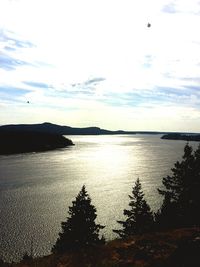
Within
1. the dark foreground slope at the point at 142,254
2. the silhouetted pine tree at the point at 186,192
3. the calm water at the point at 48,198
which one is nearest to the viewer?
the dark foreground slope at the point at 142,254

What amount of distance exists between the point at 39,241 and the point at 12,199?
36.1 meters

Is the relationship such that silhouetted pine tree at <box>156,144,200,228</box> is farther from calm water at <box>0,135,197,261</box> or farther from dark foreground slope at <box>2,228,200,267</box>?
calm water at <box>0,135,197,261</box>

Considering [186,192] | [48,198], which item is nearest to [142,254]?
[186,192]

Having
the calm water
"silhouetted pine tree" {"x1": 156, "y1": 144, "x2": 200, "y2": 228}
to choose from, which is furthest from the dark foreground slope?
the calm water

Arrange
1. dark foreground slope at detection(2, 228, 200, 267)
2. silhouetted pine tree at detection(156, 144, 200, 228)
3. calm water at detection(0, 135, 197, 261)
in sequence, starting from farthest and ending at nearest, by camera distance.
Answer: calm water at detection(0, 135, 197, 261), silhouetted pine tree at detection(156, 144, 200, 228), dark foreground slope at detection(2, 228, 200, 267)

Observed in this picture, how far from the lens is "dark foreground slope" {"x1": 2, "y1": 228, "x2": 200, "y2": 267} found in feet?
42.3

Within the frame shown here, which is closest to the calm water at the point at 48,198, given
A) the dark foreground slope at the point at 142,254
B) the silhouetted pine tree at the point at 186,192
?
the silhouetted pine tree at the point at 186,192

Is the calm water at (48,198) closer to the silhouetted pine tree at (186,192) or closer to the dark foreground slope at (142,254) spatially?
the silhouetted pine tree at (186,192)

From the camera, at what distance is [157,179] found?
13850 cm

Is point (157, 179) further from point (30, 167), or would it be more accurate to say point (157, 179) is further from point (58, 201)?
point (30, 167)

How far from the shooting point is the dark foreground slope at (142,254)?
12.9 m

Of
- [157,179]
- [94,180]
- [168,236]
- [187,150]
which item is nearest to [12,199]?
[94,180]

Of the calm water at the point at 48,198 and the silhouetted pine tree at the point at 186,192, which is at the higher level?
the silhouetted pine tree at the point at 186,192

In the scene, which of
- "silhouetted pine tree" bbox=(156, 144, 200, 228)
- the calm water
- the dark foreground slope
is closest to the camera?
the dark foreground slope
